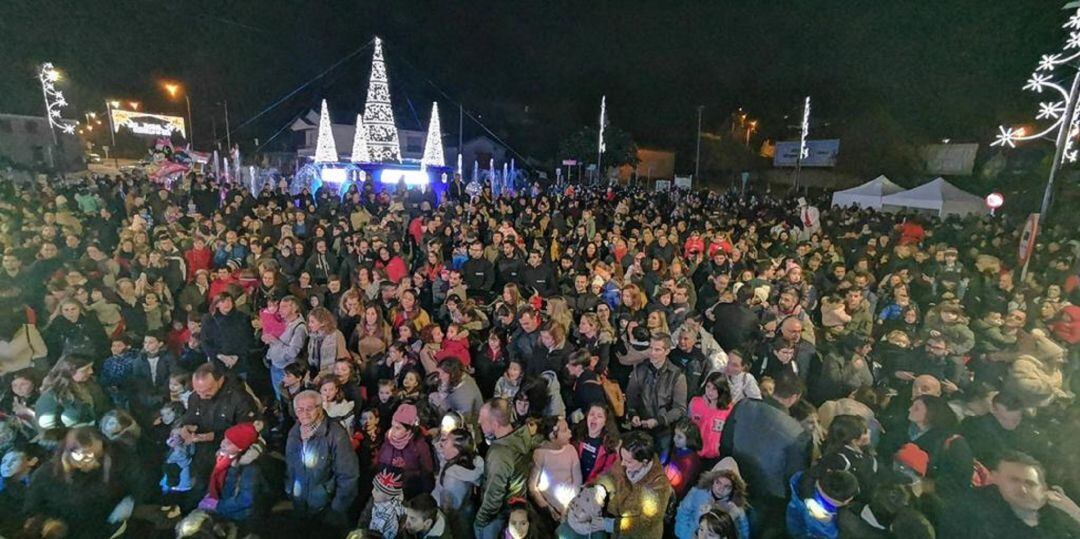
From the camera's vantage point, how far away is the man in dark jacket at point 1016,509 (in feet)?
8.64

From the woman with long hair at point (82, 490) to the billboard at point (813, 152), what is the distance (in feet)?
149

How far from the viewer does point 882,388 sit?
422 centimetres

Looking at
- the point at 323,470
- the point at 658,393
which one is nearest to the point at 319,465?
the point at 323,470

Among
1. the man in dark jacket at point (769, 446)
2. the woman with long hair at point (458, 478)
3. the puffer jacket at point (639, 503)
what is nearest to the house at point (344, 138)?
the woman with long hair at point (458, 478)

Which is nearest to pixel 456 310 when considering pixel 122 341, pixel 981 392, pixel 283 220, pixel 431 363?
pixel 431 363

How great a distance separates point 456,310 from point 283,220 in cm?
676

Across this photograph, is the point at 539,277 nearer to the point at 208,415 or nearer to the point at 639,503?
the point at 208,415

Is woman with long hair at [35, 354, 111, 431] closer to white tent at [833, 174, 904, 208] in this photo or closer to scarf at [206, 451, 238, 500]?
scarf at [206, 451, 238, 500]

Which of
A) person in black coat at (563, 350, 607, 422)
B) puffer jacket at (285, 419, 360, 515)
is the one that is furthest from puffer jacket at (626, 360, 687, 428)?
puffer jacket at (285, 419, 360, 515)

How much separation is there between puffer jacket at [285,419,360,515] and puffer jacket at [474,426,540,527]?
0.88 m

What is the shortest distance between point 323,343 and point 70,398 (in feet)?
5.80

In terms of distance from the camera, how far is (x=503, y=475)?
3.24 meters

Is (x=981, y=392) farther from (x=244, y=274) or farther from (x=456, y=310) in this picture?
(x=244, y=274)

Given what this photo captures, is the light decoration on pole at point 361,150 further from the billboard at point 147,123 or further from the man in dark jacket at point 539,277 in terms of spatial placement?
the billboard at point 147,123
